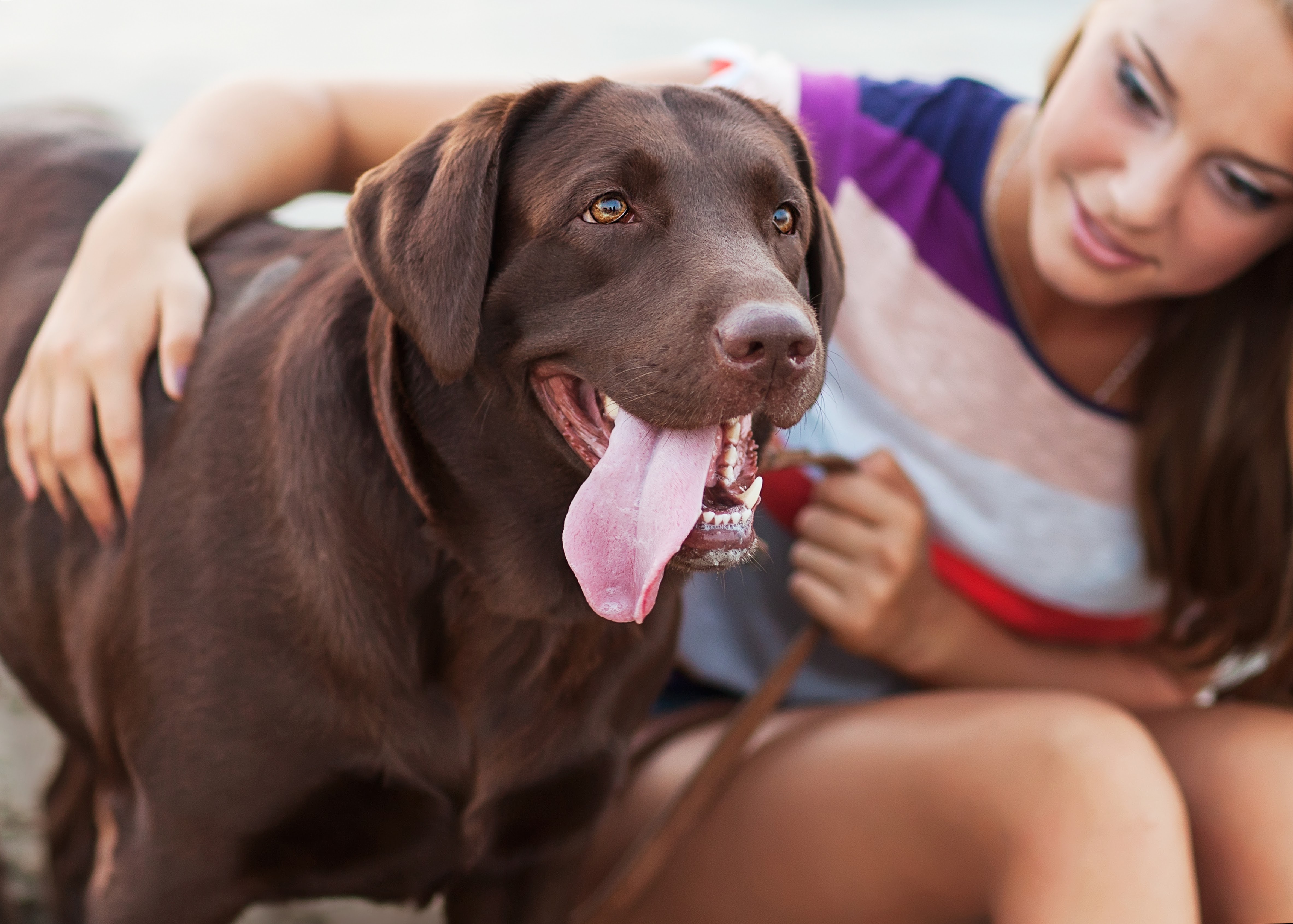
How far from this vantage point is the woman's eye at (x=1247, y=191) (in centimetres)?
192

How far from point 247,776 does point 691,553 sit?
64 cm

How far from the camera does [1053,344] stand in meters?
2.35

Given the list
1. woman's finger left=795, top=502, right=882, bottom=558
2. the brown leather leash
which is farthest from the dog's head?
woman's finger left=795, top=502, right=882, bottom=558

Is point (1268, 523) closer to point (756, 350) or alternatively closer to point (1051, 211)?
point (1051, 211)

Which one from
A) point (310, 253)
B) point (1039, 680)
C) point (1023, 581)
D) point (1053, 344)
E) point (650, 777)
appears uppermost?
point (310, 253)

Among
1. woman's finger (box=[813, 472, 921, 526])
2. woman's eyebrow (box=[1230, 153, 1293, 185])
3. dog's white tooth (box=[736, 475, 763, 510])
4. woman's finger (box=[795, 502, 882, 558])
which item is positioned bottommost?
woman's finger (box=[795, 502, 882, 558])

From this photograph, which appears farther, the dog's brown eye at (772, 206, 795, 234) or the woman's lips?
the woman's lips

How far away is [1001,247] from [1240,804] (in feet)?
3.29

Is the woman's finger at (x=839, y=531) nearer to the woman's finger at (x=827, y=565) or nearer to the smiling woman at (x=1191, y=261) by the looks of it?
the woman's finger at (x=827, y=565)

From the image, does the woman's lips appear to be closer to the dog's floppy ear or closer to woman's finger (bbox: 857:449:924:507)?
woman's finger (bbox: 857:449:924:507)

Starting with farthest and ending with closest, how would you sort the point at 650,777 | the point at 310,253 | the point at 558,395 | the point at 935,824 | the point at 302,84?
the point at 650,777
the point at 302,84
the point at 935,824
the point at 310,253
the point at 558,395

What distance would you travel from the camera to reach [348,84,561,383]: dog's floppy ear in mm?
1368

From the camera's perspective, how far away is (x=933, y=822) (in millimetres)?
1972

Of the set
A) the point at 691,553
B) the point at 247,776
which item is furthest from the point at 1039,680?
the point at 247,776
